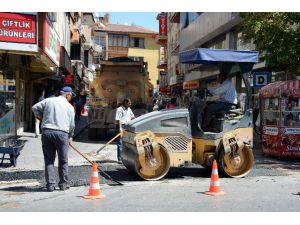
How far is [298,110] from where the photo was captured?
1305cm

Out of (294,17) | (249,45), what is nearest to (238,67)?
(294,17)

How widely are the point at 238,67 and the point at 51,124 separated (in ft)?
13.9

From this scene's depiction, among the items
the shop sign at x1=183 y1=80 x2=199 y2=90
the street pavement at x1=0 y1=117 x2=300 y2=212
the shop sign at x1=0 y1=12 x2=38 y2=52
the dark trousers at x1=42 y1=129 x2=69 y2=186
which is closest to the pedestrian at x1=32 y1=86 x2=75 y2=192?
the dark trousers at x1=42 y1=129 x2=69 y2=186

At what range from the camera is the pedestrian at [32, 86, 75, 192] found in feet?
26.2

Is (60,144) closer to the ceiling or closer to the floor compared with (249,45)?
closer to the floor

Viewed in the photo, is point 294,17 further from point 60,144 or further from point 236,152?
point 60,144

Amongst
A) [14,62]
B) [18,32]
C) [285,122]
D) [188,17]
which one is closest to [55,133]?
[18,32]

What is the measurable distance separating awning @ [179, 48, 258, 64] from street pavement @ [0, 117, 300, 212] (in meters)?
2.40

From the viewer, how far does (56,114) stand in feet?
26.4

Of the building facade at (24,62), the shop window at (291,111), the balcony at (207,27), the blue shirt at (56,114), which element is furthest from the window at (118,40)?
the blue shirt at (56,114)

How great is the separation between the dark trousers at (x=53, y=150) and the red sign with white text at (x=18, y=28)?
5181mm

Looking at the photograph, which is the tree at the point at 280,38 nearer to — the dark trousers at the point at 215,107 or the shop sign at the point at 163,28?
the dark trousers at the point at 215,107

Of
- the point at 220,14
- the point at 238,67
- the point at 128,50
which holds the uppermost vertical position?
the point at 128,50

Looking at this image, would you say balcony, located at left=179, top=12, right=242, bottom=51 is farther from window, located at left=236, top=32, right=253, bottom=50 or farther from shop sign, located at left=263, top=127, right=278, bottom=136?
shop sign, located at left=263, top=127, right=278, bottom=136
